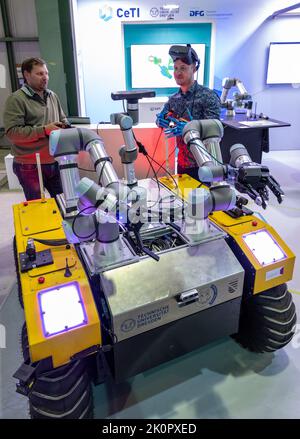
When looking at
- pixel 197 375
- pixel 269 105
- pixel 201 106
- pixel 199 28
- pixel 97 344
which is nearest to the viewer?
pixel 97 344

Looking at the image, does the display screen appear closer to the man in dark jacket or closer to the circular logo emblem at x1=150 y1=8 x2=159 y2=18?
the circular logo emblem at x1=150 y1=8 x2=159 y2=18

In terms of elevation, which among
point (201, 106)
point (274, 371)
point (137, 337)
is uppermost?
point (201, 106)

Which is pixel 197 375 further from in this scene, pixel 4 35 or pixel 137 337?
pixel 4 35

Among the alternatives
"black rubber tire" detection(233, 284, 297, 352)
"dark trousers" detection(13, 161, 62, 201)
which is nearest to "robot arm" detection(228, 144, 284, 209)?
"black rubber tire" detection(233, 284, 297, 352)

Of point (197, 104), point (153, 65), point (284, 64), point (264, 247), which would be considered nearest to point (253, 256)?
point (264, 247)

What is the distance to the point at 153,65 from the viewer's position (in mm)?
5707

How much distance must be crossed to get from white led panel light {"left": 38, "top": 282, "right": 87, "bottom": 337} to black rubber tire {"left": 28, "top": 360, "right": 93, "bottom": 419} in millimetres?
171

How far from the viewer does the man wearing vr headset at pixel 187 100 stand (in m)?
2.13

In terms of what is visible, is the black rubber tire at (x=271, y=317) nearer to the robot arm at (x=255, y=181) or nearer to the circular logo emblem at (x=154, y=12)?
the robot arm at (x=255, y=181)

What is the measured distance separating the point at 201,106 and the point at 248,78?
13.2 ft

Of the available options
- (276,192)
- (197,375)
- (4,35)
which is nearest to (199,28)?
(4,35)

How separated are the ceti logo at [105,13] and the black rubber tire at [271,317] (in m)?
5.27

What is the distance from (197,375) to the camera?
5.48 feet

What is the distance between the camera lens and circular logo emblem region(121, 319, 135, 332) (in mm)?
1261
